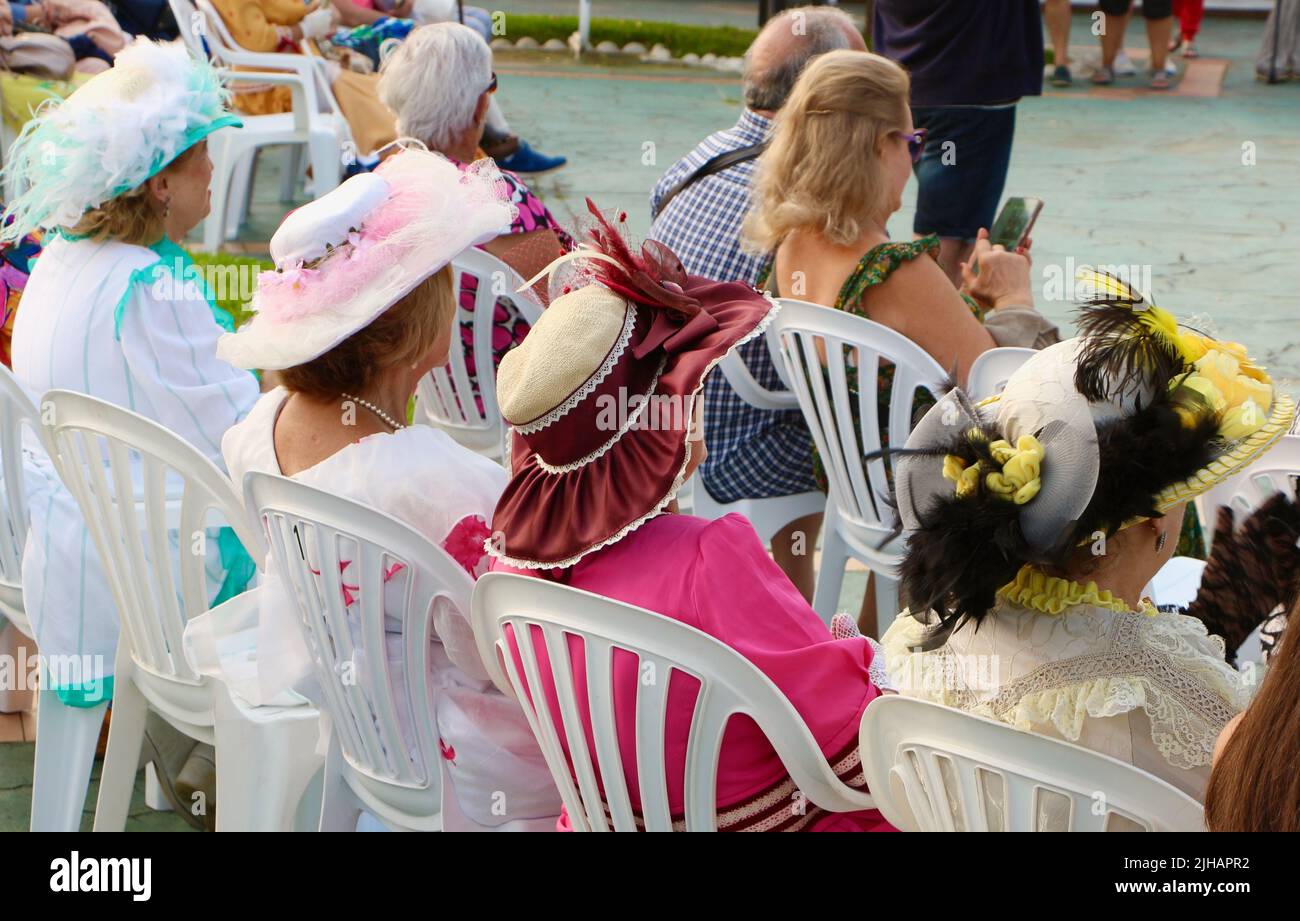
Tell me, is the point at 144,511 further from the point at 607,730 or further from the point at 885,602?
the point at 885,602

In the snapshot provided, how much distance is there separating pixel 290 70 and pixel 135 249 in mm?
3634

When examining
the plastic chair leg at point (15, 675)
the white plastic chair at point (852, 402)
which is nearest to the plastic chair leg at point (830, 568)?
the white plastic chair at point (852, 402)

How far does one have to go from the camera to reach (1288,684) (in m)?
1.27

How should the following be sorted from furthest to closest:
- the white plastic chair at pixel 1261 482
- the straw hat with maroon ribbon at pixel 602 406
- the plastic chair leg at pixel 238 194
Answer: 1. the plastic chair leg at pixel 238 194
2. the white plastic chair at pixel 1261 482
3. the straw hat with maroon ribbon at pixel 602 406

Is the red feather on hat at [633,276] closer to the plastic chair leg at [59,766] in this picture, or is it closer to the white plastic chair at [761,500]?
the white plastic chair at [761,500]

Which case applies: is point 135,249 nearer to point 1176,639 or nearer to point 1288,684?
point 1176,639

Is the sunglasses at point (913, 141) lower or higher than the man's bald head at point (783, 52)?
lower

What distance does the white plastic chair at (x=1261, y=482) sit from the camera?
2.16 metres

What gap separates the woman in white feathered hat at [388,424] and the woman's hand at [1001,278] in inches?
50.7

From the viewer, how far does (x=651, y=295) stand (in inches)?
74.4

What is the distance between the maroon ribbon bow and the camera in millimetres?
1881

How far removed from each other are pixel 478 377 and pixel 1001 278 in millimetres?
1219

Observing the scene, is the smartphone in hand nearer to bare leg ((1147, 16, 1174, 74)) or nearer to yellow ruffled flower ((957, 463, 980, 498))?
yellow ruffled flower ((957, 463, 980, 498))

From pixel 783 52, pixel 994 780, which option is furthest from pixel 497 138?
pixel 994 780
